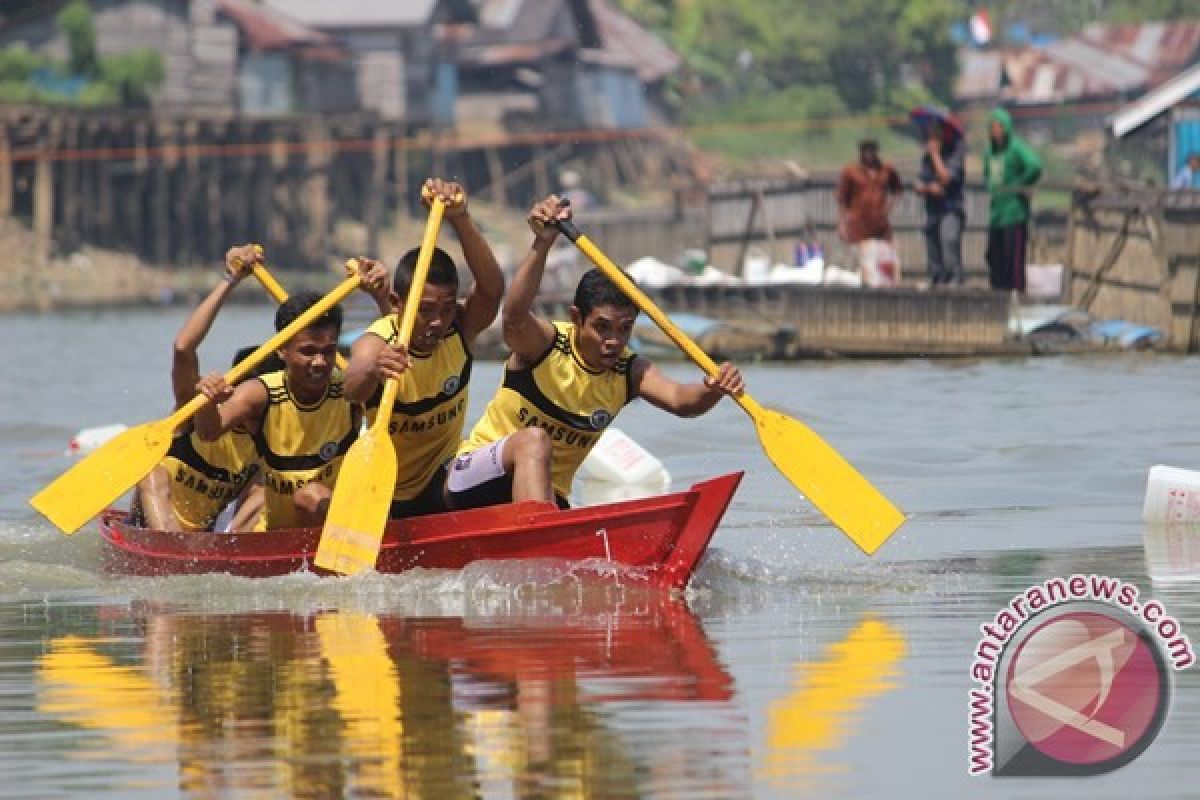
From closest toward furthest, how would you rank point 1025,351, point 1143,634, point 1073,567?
point 1143,634, point 1073,567, point 1025,351

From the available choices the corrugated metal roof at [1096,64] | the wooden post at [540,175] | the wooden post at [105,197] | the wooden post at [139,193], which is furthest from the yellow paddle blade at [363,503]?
the corrugated metal roof at [1096,64]

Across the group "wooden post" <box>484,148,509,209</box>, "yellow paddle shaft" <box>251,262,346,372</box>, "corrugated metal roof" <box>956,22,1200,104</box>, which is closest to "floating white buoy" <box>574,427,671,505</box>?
"yellow paddle shaft" <box>251,262,346,372</box>

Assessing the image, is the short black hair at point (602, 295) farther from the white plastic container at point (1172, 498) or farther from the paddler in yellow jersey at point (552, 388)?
the white plastic container at point (1172, 498)

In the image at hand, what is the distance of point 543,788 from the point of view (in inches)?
267

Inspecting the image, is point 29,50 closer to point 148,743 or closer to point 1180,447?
point 1180,447

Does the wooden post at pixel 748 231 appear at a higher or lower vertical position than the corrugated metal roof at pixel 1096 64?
lower

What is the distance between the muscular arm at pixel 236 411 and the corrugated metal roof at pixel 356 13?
186 ft

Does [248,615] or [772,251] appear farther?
[772,251]

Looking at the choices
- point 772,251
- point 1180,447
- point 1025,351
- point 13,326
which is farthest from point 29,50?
point 1180,447

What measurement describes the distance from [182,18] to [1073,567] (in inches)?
1995

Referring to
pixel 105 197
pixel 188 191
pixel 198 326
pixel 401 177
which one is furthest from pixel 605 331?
pixel 401 177

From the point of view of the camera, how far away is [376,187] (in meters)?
59.2

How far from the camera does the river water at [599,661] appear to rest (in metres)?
7.01

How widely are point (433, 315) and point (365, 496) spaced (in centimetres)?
77
